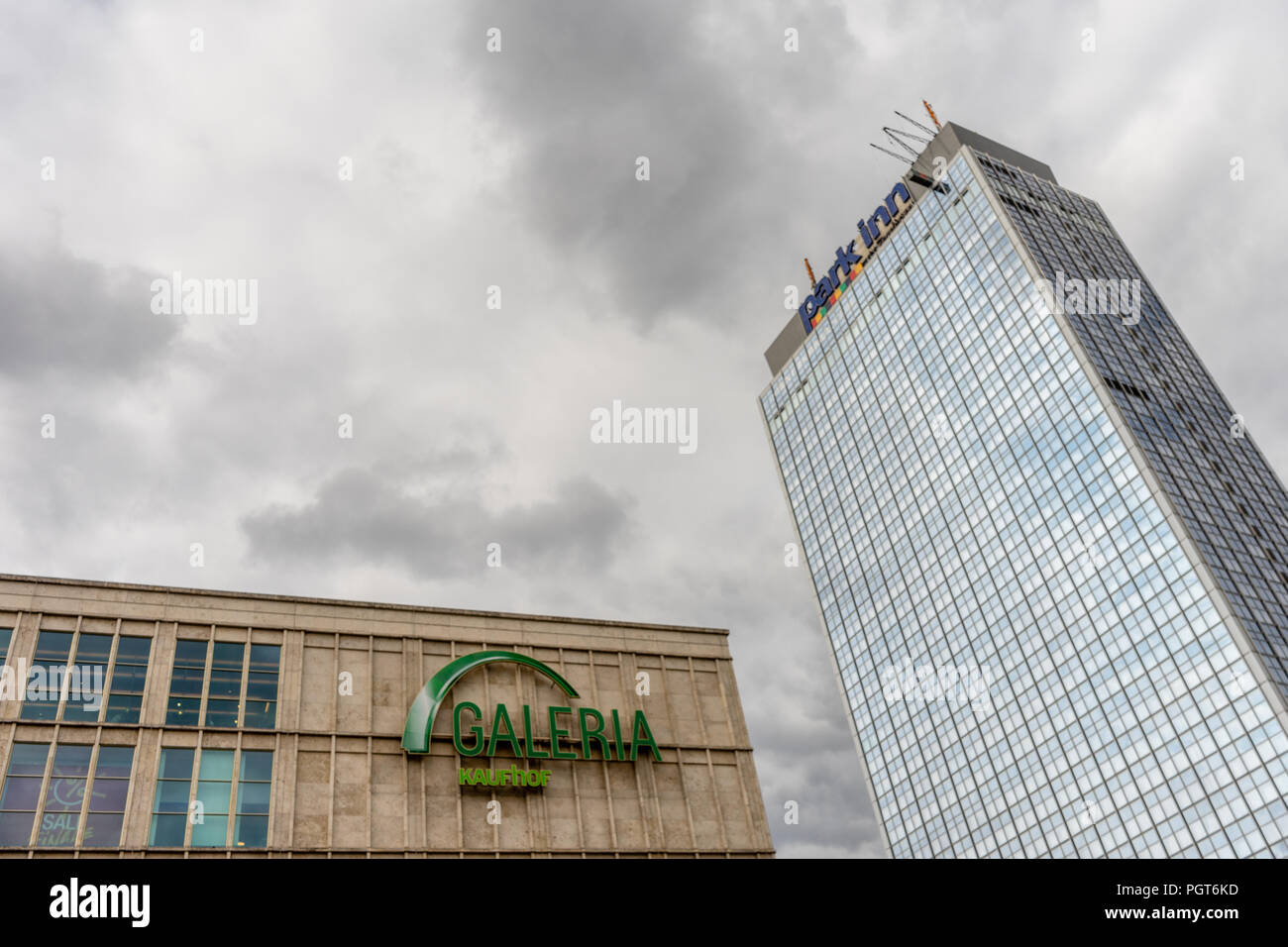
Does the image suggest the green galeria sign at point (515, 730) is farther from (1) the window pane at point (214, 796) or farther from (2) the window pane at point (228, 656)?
(2) the window pane at point (228, 656)

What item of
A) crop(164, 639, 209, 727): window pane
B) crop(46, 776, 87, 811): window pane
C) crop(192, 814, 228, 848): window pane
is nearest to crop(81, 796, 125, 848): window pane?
crop(192, 814, 228, 848): window pane

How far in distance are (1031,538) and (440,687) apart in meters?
99.7

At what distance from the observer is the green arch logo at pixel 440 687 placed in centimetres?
3850

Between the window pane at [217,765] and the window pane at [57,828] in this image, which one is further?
the window pane at [217,765]

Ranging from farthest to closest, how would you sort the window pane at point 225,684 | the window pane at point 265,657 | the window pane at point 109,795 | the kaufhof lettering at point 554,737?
1. the window pane at point 265,657
2. the kaufhof lettering at point 554,737
3. the window pane at point 225,684
4. the window pane at point 109,795

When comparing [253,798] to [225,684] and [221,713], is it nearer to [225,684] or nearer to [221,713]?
[221,713]

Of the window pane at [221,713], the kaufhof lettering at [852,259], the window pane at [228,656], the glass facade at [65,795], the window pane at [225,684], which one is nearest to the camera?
the glass facade at [65,795]

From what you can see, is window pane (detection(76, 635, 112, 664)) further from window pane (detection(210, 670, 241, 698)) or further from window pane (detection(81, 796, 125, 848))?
window pane (detection(81, 796, 125, 848))

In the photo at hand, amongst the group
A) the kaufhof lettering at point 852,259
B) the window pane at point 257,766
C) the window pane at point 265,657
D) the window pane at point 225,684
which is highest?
Result: the kaufhof lettering at point 852,259

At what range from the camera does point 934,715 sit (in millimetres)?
134500

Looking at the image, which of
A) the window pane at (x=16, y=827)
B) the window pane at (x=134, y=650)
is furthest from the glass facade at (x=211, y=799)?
the window pane at (x=134, y=650)

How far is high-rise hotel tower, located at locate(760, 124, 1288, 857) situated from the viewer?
10094cm
